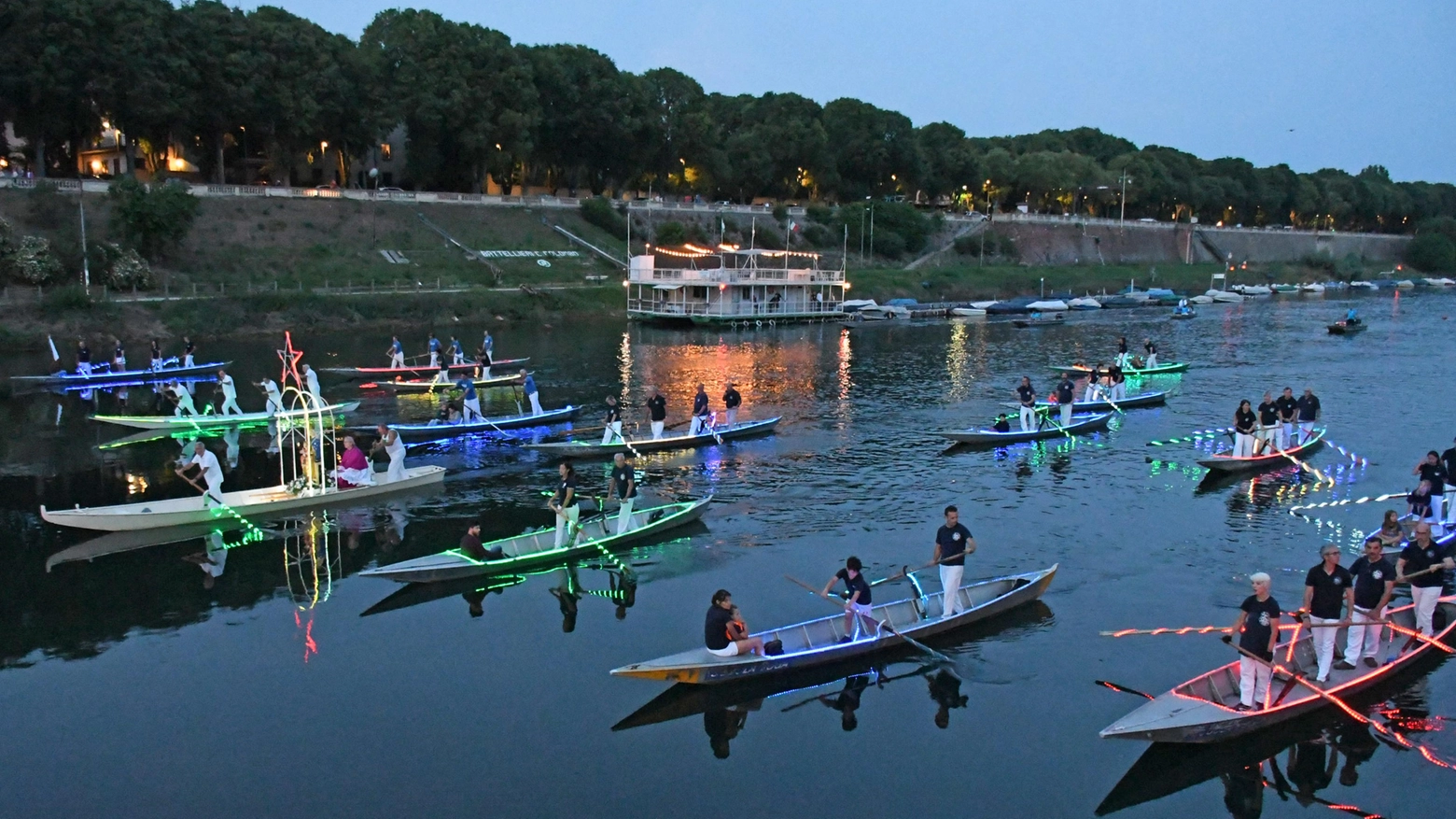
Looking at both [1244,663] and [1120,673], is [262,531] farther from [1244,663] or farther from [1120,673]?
[1244,663]

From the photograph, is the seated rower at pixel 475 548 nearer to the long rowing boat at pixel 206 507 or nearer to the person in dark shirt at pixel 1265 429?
the long rowing boat at pixel 206 507

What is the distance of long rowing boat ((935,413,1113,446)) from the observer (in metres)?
37.4

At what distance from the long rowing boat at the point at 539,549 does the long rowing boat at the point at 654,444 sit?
8.13 m

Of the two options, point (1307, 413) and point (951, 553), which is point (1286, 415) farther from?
point (951, 553)

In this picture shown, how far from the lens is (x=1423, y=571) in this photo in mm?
18500

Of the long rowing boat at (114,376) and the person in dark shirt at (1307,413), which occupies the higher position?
the person in dark shirt at (1307,413)

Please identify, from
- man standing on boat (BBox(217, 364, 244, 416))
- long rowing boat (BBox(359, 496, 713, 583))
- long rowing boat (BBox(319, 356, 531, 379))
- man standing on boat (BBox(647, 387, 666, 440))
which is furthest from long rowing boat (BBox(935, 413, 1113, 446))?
man standing on boat (BBox(217, 364, 244, 416))

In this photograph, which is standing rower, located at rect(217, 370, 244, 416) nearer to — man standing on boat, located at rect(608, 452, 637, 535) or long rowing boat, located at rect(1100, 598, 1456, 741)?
man standing on boat, located at rect(608, 452, 637, 535)

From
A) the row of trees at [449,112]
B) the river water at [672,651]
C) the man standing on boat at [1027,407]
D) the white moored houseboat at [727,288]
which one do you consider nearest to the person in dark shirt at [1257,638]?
the river water at [672,651]

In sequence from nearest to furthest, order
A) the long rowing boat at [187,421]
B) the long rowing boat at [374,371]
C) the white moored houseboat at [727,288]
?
the long rowing boat at [187,421] → the long rowing boat at [374,371] → the white moored houseboat at [727,288]

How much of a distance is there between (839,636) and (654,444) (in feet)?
58.5

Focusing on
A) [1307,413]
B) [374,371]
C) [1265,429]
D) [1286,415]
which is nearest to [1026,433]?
[1265,429]

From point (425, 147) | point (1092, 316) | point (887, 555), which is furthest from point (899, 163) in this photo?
point (887, 555)

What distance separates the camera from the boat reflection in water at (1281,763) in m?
15.1
